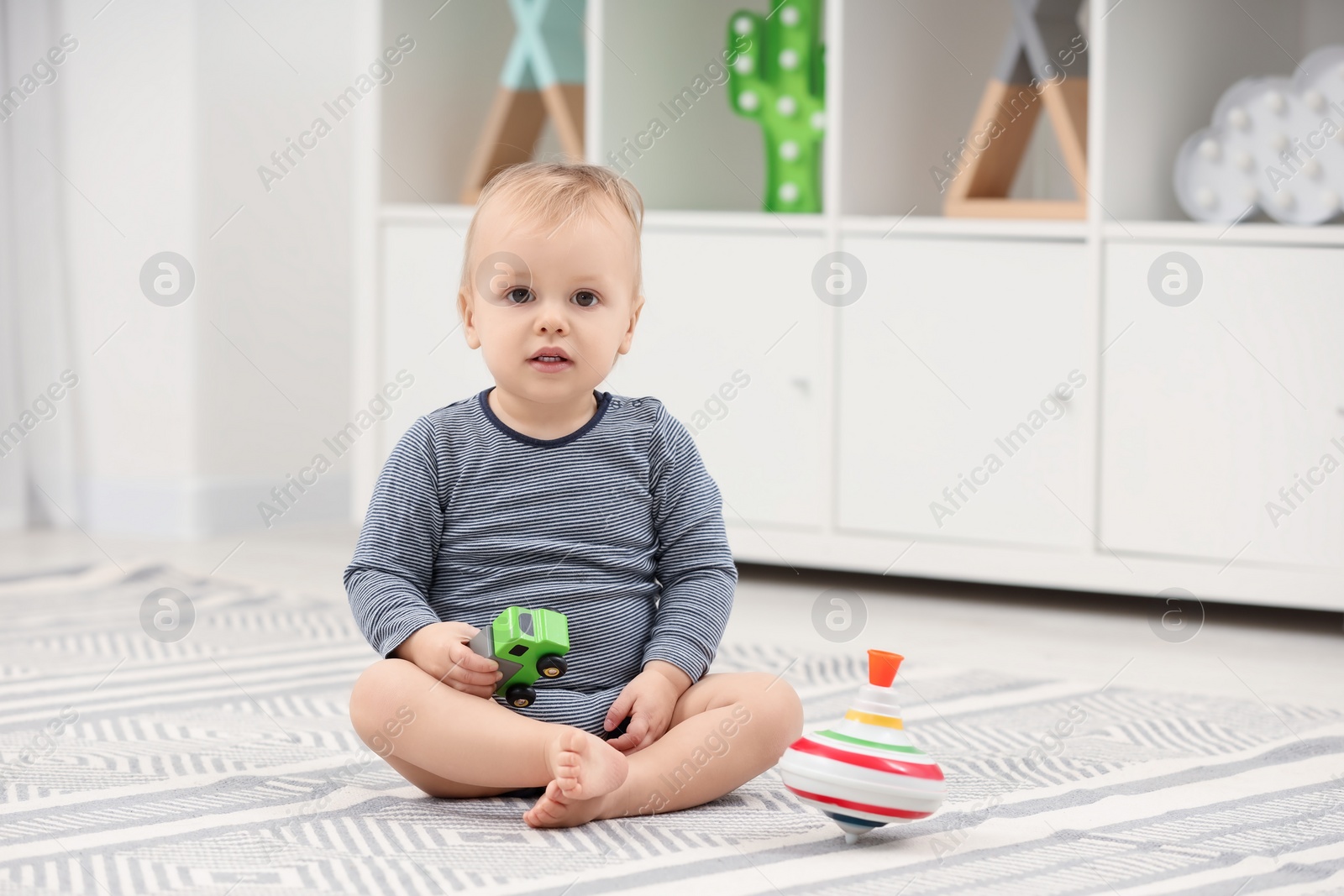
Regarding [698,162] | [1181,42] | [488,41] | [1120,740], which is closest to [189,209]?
[488,41]

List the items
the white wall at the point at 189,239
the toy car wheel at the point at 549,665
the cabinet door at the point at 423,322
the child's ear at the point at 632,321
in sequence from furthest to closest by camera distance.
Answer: the white wall at the point at 189,239 < the cabinet door at the point at 423,322 < the child's ear at the point at 632,321 < the toy car wheel at the point at 549,665

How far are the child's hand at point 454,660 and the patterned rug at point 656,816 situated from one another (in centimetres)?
8

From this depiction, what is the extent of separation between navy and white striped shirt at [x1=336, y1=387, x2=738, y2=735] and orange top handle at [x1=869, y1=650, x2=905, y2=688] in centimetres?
16

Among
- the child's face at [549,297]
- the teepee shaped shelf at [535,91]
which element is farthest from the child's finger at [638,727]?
the teepee shaped shelf at [535,91]

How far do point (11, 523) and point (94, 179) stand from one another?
1.81ft

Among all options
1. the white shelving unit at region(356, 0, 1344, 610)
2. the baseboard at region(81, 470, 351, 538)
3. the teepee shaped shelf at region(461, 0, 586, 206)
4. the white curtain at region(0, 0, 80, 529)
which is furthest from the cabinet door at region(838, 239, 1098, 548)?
the white curtain at region(0, 0, 80, 529)

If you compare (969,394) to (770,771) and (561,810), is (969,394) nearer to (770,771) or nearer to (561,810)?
(770,771)

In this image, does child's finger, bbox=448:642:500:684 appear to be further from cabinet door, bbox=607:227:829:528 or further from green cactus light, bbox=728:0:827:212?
green cactus light, bbox=728:0:827:212

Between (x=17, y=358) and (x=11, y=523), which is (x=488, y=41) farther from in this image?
(x=11, y=523)

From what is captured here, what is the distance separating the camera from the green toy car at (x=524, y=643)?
3.04ft

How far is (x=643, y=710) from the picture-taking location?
98 cm

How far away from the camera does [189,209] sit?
7.78 ft

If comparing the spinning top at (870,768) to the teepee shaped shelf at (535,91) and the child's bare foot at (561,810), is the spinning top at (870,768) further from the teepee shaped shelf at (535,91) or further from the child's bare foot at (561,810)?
the teepee shaped shelf at (535,91)

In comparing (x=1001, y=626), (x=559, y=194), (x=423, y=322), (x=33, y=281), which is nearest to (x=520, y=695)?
(x=559, y=194)
